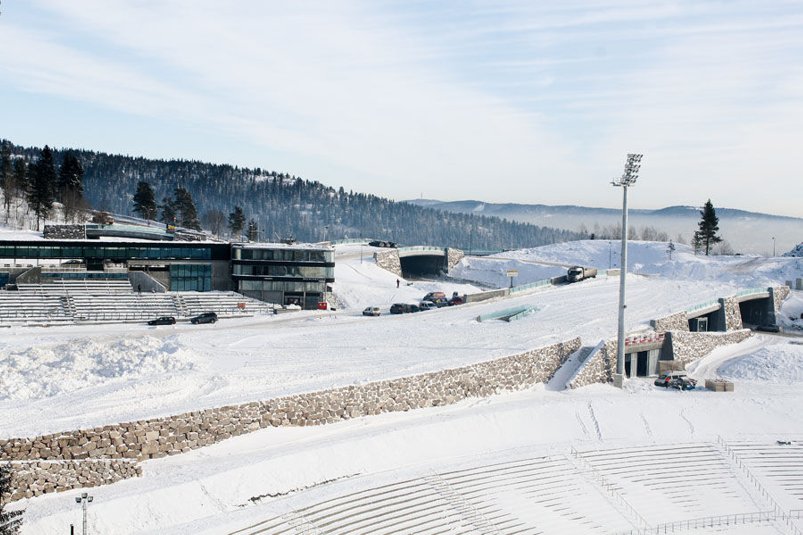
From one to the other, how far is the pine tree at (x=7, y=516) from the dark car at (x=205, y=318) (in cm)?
3273

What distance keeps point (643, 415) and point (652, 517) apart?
33.8 feet

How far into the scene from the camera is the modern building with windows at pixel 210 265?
66.2m

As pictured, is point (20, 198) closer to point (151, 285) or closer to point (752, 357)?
point (151, 285)

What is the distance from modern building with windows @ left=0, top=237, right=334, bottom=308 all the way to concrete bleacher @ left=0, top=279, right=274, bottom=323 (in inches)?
76.4

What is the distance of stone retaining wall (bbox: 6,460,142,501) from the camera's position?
25.8 meters

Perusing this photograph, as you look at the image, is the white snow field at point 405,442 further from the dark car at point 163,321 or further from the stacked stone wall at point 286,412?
the dark car at point 163,321

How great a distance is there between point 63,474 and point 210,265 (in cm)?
4359

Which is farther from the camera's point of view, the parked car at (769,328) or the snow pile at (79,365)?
the parked car at (769,328)

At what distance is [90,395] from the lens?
32750 millimetres

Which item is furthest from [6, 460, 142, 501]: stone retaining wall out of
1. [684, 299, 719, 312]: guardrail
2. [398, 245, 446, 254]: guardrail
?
[398, 245, 446, 254]: guardrail

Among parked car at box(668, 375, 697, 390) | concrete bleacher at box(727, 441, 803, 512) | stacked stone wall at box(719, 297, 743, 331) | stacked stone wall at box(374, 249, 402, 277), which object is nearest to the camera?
concrete bleacher at box(727, 441, 803, 512)

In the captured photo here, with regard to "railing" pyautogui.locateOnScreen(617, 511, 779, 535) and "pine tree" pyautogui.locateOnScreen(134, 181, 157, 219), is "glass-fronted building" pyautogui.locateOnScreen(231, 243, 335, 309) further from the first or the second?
"pine tree" pyautogui.locateOnScreen(134, 181, 157, 219)

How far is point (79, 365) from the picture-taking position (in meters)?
36.1

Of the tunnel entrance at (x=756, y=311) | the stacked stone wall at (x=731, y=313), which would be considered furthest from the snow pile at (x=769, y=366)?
the tunnel entrance at (x=756, y=311)
